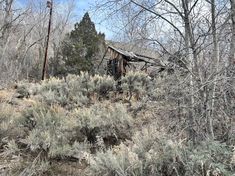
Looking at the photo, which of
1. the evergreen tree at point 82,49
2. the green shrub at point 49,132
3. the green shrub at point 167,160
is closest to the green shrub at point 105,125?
the green shrub at point 49,132

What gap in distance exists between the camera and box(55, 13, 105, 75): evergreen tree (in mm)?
26833

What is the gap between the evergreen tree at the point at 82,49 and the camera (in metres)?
26.8

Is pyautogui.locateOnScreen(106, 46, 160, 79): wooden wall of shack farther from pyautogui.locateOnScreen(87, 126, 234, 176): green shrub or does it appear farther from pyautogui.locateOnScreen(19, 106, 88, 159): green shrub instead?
pyautogui.locateOnScreen(87, 126, 234, 176): green shrub

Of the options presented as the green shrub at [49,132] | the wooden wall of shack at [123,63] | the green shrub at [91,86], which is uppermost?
the wooden wall of shack at [123,63]

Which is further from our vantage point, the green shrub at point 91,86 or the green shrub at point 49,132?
the green shrub at point 91,86

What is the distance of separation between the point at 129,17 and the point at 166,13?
600 mm

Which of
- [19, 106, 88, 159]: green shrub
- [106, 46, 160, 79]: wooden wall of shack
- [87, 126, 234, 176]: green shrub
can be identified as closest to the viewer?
[87, 126, 234, 176]: green shrub

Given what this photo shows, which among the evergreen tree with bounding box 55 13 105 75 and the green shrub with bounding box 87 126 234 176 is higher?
the evergreen tree with bounding box 55 13 105 75

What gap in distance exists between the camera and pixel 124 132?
7.18m

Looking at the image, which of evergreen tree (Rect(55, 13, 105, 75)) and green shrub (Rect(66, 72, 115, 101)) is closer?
green shrub (Rect(66, 72, 115, 101))

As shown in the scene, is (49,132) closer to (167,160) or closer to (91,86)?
(167,160)

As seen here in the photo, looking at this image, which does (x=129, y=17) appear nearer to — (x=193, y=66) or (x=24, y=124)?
(x=193, y=66)

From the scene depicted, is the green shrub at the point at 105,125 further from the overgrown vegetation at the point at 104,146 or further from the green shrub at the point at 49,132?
the green shrub at the point at 49,132

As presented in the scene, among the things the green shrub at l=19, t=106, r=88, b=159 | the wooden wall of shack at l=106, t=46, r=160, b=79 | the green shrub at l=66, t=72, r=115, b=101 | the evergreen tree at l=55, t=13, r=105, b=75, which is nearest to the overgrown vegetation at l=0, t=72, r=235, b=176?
the green shrub at l=19, t=106, r=88, b=159
